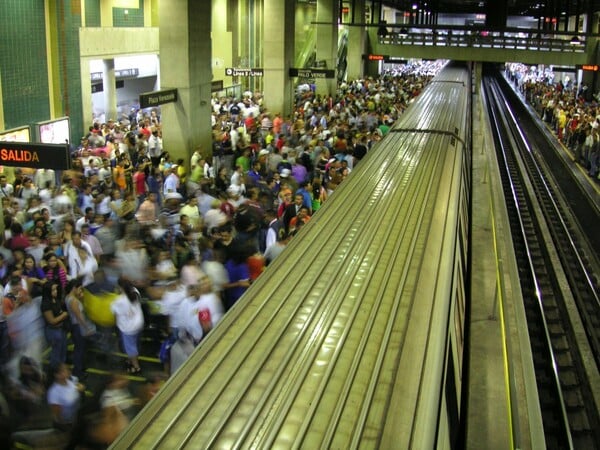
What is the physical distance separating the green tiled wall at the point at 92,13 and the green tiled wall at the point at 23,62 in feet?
10.6

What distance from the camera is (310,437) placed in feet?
10.0

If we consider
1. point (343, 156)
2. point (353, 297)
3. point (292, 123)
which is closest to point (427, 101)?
point (292, 123)

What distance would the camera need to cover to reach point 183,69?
55.9 feet

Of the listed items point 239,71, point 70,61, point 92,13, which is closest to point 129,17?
point 92,13

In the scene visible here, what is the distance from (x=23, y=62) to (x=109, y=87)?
6.40m

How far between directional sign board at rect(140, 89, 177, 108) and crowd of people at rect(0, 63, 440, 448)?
55.1 inches

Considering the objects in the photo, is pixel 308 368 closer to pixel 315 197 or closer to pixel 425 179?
pixel 425 179

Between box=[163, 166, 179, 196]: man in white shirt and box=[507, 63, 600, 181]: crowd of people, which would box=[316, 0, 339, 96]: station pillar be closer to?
box=[507, 63, 600, 181]: crowd of people

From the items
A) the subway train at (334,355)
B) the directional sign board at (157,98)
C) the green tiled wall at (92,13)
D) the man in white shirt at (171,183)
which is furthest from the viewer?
the green tiled wall at (92,13)

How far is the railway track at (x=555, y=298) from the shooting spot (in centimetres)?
759

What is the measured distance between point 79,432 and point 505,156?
22812 mm

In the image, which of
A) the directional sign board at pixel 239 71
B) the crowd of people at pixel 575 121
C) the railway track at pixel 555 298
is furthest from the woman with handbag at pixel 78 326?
the directional sign board at pixel 239 71

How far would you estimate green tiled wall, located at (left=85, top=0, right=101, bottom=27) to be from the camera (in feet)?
68.4

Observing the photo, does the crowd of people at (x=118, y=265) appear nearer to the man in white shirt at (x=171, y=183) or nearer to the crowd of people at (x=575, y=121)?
the man in white shirt at (x=171, y=183)
